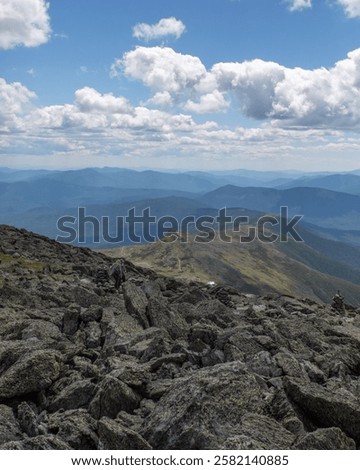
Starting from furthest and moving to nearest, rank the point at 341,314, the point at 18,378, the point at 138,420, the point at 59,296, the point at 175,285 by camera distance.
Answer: the point at 341,314, the point at 175,285, the point at 59,296, the point at 18,378, the point at 138,420

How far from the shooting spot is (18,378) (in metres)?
19.9

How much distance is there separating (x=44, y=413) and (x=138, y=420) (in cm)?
407

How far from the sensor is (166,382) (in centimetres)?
2008

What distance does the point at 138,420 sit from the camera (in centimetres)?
1766

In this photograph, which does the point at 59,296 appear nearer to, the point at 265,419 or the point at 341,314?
the point at 265,419

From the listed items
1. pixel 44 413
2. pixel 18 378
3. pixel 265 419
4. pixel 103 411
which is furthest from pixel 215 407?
pixel 18 378

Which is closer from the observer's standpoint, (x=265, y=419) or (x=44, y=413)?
(x=265, y=419)

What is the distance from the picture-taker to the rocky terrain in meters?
15.7

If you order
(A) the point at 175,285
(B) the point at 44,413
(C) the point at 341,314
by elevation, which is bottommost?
(C) the point at 341,314

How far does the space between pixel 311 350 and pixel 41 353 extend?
60.5 ft

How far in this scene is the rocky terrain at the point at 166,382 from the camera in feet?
51.6

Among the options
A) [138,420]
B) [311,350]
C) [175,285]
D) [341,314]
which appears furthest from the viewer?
[341,314]
